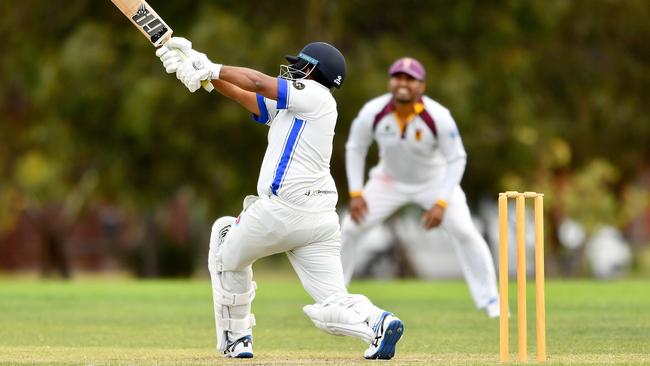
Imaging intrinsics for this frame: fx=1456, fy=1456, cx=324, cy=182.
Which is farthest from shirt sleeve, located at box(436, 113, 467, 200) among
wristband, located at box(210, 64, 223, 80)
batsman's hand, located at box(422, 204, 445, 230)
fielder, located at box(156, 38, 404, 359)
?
wristband, located at box(210, 64, 223, 80)

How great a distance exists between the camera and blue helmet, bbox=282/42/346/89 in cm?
886

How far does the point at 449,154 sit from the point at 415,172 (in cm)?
60

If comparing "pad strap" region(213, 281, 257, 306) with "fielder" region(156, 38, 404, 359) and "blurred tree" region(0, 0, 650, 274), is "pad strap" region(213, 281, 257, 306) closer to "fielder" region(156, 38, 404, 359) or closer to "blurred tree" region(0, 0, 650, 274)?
"fielder" region(156, 38, 404, 359)

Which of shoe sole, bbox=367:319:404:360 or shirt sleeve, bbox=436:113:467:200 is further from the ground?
shirt sleeve, bbox=436:113:467:200

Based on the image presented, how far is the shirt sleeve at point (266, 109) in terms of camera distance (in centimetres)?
893

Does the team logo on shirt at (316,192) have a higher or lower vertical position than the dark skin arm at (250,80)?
lower

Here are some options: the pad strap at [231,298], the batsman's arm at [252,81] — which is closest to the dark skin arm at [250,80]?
the batsman's arm at [252,81]

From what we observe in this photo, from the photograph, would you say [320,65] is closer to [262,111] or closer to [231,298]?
[262,111]

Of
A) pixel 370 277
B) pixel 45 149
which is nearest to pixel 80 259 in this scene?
pixel 370 277

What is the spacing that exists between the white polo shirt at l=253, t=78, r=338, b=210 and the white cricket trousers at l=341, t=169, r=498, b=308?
13.6ft

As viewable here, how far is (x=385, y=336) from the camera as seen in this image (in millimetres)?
8594

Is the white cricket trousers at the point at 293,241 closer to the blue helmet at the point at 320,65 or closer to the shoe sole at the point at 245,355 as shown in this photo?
the shoe sole at the point at 245,355

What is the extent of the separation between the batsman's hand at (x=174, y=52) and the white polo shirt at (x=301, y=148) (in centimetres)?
58

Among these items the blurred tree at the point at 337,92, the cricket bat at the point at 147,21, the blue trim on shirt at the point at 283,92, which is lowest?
the blue trim on shirt at the point at 283,92
